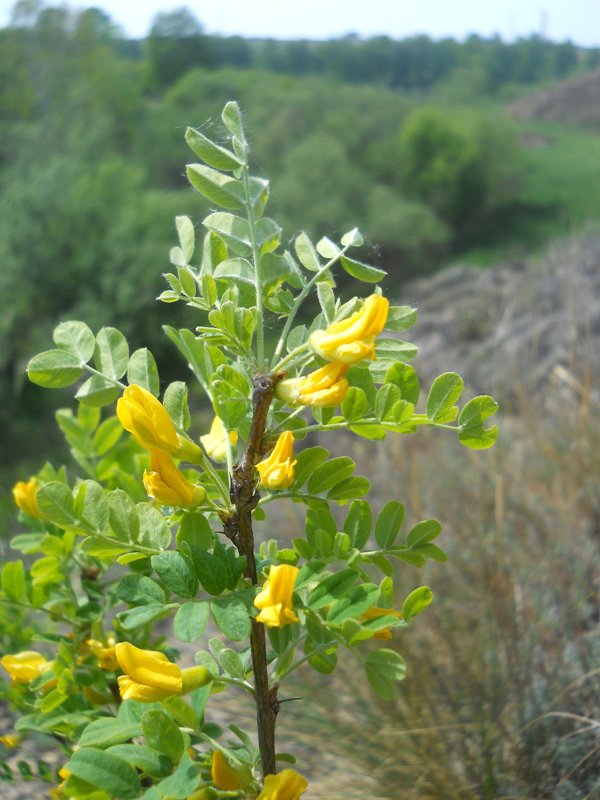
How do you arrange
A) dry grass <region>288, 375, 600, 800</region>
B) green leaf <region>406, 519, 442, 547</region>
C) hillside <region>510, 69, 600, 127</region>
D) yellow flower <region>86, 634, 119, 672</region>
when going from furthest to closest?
hillside <region>510, 69, 600, 127</region>, dry grass <region>288, 375, 600, 800</region>, yellow flower <region>86, 634, 119, 672</region>, green leaf <region>406, 519, 442, 547</region>

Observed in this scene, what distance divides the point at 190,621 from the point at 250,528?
7 centimetres

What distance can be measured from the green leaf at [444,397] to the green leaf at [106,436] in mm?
302

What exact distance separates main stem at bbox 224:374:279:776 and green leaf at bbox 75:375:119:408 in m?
0.09

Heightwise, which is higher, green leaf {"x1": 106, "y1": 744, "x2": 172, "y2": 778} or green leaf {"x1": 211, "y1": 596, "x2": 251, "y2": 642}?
green leaf {"x1": 211, "y1": 596, "x2": 251, "y2": 642}

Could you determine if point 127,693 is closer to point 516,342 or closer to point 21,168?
point 516,342

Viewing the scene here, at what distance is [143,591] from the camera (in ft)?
1.44

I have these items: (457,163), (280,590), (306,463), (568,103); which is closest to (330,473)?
(306,463)

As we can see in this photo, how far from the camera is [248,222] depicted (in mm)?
453

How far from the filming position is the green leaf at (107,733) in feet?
Result: 1.49

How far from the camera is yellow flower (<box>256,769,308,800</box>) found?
429mm

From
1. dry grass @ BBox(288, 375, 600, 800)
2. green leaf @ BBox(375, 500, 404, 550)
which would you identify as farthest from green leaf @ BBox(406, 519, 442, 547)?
dry grass @ BBox(288, 375, 600, 800)

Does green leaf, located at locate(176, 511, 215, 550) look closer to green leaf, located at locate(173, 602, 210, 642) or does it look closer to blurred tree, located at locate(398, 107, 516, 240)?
green leaf, located at locate(173, 602, 210, 642)

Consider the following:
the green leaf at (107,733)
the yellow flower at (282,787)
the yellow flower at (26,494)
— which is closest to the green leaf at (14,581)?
the yellow flower at (26,494)

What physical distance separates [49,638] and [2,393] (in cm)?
427
